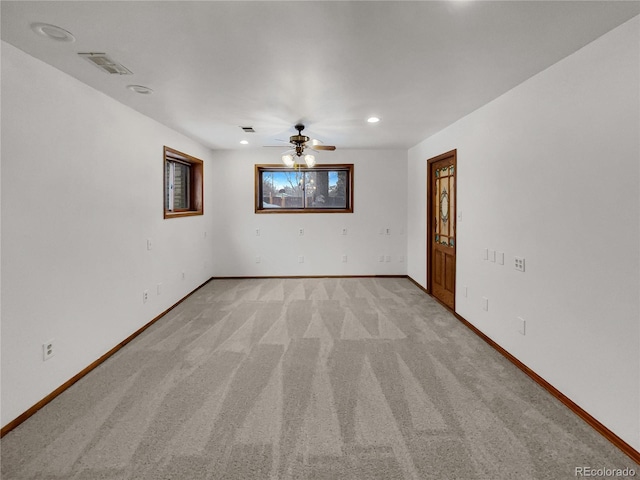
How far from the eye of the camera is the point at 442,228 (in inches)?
192

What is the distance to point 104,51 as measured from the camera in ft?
7.36

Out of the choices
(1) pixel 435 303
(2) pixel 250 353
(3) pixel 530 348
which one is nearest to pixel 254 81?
(2) pixel 250 353

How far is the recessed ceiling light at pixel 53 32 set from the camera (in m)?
1.92

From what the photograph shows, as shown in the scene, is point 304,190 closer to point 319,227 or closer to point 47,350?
point 319,227

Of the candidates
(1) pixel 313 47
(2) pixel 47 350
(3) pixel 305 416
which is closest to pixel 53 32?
(1) pixel 313 47

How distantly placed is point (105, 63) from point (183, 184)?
3269mm

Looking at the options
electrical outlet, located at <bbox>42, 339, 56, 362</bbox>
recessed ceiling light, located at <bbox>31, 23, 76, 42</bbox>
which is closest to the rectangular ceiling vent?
recessed ceiling light, located at <bbox>31, 23, 76, 42</bbox>

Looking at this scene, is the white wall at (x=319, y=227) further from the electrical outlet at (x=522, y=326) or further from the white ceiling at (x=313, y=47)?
the electrical outlet at (x=522, y=326)

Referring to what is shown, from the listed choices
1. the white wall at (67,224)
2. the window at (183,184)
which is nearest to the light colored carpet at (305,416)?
the white wall at (67,224)

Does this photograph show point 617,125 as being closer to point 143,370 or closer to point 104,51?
point 104,51

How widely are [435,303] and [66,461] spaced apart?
→ 4.28 meters

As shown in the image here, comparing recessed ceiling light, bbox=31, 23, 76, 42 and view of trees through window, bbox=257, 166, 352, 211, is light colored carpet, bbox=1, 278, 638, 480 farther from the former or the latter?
view of trees through window, bbox=257, 166, 352, 211

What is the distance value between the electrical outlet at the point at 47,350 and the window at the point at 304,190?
4.35 m

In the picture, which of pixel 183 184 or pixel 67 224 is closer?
pixel 67 224
